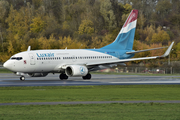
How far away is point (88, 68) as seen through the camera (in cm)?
4991

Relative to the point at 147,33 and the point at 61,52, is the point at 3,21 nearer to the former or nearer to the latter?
the point at 147,33

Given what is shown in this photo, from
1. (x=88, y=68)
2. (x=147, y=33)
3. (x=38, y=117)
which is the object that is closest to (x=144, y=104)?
(x=38, y=117)

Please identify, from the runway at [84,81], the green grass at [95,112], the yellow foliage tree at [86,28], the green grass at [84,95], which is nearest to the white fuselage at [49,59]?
the runway at [84,81]

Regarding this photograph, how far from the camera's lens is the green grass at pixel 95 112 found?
15.2 meters

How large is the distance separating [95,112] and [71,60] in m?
31.9

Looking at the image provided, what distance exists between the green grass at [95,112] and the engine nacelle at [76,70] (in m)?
26.0

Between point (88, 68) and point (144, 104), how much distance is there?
30.5m

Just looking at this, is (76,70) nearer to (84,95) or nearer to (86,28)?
(84,95)

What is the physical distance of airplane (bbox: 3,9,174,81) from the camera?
1751 inches

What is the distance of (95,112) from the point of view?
16641 mm

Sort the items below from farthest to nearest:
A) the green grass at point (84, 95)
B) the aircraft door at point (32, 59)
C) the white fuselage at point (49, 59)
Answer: the aircraft door at point (32, 59) → the white fuselage at point (49, 59) → the green grass at point (84, 95)

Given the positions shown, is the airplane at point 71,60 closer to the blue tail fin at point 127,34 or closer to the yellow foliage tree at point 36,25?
the blue tail fin at point 127,34

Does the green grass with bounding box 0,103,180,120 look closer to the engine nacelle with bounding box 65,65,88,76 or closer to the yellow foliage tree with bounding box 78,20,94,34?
the engine nacelle with bounding box 65,65,88,76

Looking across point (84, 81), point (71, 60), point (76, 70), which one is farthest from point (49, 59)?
point (84, 81)
